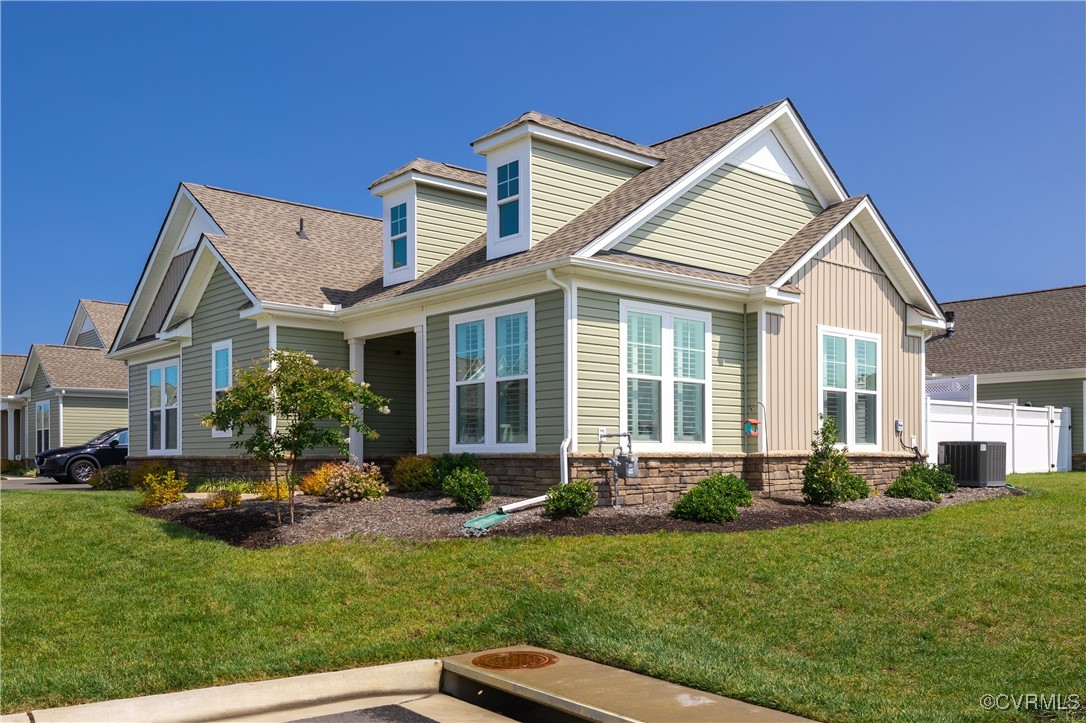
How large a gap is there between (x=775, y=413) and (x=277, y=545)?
8.07 metres

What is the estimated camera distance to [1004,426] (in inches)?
996

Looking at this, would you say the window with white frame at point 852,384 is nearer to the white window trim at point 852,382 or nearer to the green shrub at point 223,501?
the white window trim at point 852,382

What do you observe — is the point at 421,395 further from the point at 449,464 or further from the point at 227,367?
the point at 227,367

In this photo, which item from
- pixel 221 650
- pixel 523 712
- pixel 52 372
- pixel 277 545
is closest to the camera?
pixel 523 712

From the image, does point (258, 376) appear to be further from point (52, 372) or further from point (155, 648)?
point (52, 372)

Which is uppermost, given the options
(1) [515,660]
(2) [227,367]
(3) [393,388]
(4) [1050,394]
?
(2) [227,367]

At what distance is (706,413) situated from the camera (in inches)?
591

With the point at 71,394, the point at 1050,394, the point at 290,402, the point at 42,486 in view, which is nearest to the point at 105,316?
the point at 71,394

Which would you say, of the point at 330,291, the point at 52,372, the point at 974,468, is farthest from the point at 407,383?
the point at 52,372

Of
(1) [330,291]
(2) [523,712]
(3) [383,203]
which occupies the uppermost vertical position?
(3) [383,203]

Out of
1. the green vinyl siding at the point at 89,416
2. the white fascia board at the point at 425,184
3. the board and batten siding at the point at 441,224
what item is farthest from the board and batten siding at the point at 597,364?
the green vinyl siding at the point at 89,416

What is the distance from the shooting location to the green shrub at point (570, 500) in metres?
12.3

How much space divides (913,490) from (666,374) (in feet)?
15.0

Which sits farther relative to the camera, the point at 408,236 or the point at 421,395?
the point at 408,236
